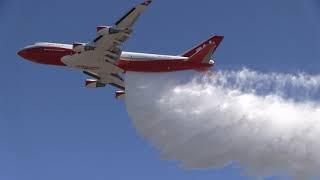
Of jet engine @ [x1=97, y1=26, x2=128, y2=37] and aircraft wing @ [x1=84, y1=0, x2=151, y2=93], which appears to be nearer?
aircraft wing @ [x1=84, y1=0, x2=151, y2=93]

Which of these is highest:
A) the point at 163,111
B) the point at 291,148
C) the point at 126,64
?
the point at 126,64

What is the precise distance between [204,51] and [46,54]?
1524 cm

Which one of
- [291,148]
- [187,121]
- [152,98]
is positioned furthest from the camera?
[152,98]

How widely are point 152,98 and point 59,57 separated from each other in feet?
37.1

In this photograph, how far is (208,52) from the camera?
60.4 m

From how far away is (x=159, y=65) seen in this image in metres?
61.4

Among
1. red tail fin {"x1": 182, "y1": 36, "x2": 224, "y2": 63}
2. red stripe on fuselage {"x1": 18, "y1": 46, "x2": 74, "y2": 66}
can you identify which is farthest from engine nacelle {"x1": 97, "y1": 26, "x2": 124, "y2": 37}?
red tail fin {"x1": 182, "y1": 36, "x2": 224, "y2": 63}

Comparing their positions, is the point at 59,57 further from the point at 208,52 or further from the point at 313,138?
the point at 313,138

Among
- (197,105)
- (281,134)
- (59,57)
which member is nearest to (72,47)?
(59,57)

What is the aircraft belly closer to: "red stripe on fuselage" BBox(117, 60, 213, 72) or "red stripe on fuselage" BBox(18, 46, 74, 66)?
"red stripe on fuselage" BBox(117, 60, 213, 72)

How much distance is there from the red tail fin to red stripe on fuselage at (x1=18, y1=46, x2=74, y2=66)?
37.6ft

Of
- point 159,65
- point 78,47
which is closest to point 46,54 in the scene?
point 78,47

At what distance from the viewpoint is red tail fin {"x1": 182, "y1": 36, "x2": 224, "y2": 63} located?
60.2 m

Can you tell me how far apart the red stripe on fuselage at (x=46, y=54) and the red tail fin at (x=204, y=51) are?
37.6 feet
